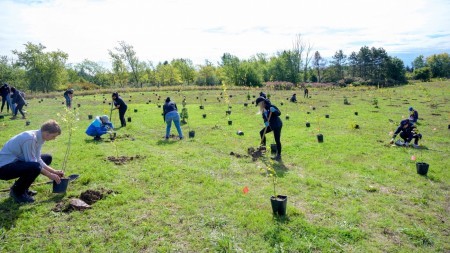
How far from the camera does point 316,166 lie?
9797 millimetres

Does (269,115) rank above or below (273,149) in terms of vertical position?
above

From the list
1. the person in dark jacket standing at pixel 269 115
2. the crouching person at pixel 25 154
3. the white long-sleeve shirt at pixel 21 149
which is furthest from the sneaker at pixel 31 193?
the person in dark jacket standing at pixel 269 115

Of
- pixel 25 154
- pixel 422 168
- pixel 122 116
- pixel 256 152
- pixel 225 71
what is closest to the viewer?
pixel 25 154

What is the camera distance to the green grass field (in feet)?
17.6

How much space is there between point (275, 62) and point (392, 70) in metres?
28.4

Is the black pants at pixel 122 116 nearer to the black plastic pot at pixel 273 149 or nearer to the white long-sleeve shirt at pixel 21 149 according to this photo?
the black plastic pot at pixel 273 149

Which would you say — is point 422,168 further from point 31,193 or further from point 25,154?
point 31,193

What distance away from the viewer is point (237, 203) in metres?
6.86

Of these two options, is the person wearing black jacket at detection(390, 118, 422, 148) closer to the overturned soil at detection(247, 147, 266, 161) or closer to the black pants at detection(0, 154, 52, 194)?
the overturned soil at detection(247, 147, 266, 161)

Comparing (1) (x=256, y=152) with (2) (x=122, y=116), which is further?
(2) (x=122, y=116)

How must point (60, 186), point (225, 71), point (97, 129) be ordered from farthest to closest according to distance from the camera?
point (225, 71) → point (97, 129) → point (60, 186)

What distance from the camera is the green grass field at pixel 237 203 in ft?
17.6

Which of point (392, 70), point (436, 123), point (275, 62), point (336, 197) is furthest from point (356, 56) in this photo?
point (336, 197)

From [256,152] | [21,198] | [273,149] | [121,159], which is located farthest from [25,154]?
[273,149]
